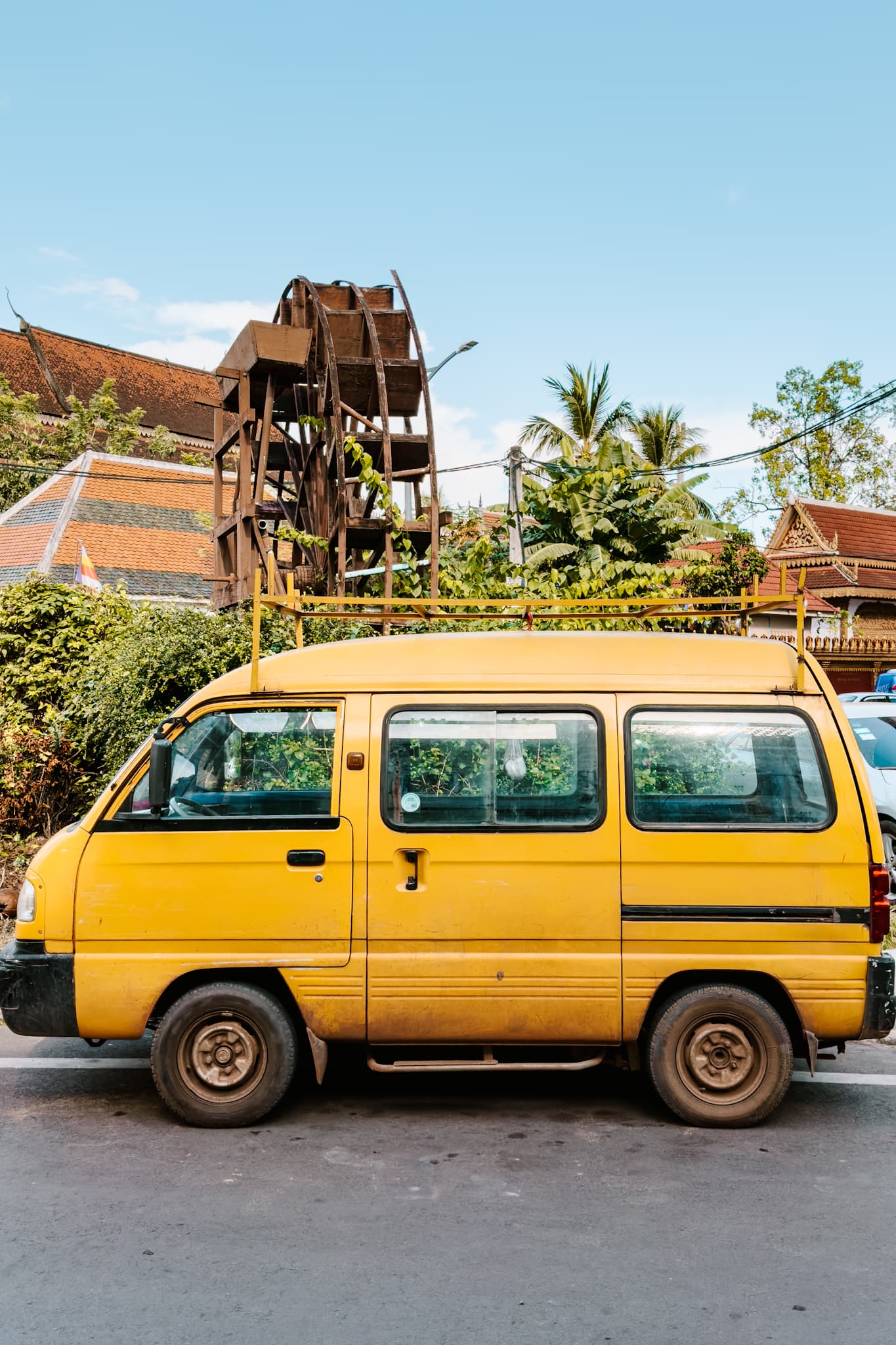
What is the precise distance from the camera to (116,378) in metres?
53.8

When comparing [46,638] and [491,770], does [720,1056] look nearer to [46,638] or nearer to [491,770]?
[491,770]

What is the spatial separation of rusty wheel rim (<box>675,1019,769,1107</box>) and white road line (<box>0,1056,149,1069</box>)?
290cm

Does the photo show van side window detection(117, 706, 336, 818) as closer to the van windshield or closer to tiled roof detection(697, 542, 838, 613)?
the van windshield

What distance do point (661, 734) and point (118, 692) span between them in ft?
21.5

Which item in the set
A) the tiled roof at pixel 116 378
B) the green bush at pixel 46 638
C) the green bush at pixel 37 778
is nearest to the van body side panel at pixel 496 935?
the green bush at pixel 37 778

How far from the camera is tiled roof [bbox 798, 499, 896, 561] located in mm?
31016

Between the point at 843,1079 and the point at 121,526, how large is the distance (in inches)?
1036

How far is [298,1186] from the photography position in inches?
180

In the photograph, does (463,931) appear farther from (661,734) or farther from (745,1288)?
(745,1288)

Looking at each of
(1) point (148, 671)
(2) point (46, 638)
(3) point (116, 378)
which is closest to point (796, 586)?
(2) point (46, 638)

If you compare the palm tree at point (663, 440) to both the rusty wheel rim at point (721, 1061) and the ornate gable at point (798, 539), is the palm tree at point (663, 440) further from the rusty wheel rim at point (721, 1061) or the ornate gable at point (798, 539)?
the rusty wheel rim at point (721, 1061)

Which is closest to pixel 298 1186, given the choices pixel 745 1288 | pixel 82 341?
pixel 745 1288

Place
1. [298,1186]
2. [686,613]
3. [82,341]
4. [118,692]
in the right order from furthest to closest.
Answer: [82,341] < [118,692] < [686,613] < [298,1186]

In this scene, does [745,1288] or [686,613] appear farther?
[686,613]
